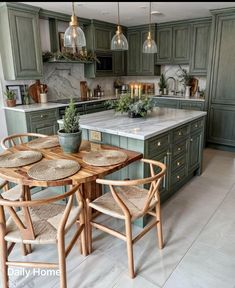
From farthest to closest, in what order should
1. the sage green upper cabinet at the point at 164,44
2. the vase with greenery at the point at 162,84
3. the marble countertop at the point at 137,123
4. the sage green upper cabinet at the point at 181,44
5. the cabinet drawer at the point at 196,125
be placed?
the vase with greenery at the point at 162,84
the sage green upper cabinet at the point at 164,44
the sage green upper cabinet at the point at 181,44
the cabinet drawer at the point at 196,125
the marble countertop at the point at 137,123

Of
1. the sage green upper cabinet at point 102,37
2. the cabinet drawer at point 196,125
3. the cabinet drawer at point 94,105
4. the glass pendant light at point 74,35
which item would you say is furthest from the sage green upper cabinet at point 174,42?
the glass pendant light at point 74,35

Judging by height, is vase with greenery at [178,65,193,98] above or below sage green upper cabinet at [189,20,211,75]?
below

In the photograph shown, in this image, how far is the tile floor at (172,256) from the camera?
182cm

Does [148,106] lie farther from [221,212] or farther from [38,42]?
[38,42]

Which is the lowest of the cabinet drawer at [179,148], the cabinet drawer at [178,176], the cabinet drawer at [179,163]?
the cabinet drawer at [178,176]

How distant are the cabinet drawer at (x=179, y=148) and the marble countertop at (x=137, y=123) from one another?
26cm

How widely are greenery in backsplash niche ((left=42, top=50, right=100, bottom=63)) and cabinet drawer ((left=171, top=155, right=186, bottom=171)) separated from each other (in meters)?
2.74

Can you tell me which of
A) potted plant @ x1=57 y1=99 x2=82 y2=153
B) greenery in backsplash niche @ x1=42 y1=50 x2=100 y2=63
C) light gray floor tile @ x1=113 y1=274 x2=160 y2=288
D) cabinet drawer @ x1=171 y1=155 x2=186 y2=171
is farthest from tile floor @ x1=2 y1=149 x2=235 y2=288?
greenery in backsplash niche @ x1=42 y1=50 x2=100 y2=63

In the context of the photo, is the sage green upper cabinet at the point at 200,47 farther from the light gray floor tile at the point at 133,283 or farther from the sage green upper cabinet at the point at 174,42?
the light gray floor tile at the point at 133,283

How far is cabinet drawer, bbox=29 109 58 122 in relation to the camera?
3657 mm

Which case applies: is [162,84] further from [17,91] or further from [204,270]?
[204,270]

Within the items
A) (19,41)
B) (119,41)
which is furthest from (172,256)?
(19,41)

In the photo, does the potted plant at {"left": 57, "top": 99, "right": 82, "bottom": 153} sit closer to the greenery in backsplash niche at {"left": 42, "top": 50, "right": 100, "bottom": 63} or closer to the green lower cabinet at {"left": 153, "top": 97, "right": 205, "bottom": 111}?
the greenery in backsplash niche at {"left": 42, "top": 50, "right": 100, "bottom": 63}

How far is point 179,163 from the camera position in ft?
9.87
